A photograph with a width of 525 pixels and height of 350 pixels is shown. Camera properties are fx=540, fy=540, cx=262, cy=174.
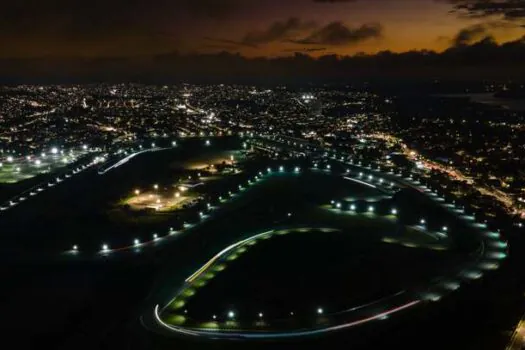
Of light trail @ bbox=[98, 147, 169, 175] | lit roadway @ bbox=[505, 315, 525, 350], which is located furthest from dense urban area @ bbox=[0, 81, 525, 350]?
light trail @ bbox=[98, 147, 169, 175]

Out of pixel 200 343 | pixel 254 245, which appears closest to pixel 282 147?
pixel 254 245

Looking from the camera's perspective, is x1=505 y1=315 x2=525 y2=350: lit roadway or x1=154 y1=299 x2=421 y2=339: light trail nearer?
x1=505 y1=315 x2=525 y2=350: lit roadway

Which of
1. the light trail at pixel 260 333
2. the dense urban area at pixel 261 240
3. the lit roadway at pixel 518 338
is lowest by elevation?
the light trail at pixel 260 333

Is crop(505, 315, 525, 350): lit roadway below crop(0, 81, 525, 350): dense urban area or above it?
below

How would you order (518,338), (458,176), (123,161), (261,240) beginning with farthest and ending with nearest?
(123,161) < (458,176) < (261,240) < (518,338)

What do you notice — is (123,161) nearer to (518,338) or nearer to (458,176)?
(458,176)

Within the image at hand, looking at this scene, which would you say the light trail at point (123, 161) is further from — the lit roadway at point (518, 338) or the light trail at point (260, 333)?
the lit roadway at point (518, 338)

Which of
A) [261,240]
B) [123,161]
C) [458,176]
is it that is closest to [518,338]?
[261,240]

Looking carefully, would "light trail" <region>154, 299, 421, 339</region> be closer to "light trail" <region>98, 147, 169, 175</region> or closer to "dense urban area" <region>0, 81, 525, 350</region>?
"dense urban area" <region>0, 81, 525, 350</region>

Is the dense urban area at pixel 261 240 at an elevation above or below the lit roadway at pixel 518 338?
above

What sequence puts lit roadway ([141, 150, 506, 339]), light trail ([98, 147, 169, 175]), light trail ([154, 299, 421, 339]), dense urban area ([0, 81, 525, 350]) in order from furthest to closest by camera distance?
1. light trail ([98, 147, 169, 175])
2. dense urban area ([0, 81, 525, 350])
3. lit roadway ([141, 150, 506, 339])
4. light trail ([154, 299, 421, 339])

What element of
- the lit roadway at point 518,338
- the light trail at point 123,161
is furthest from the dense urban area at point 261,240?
the light trail at point 123,161
